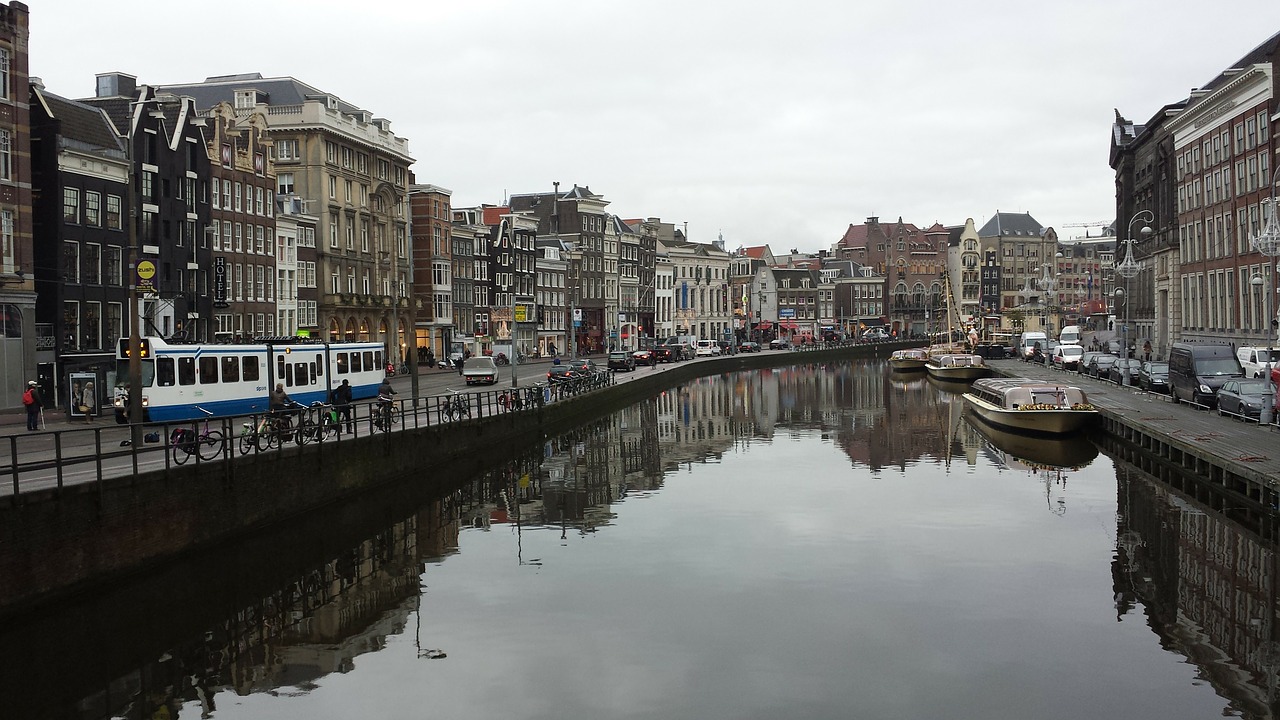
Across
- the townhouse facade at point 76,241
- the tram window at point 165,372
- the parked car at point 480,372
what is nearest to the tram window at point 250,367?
the tram window at point 165,372

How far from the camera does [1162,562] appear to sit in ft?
89.2

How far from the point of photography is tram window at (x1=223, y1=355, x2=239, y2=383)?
46.2 metres

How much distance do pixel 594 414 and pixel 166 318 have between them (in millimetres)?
24769

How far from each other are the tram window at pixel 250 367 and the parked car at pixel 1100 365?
2182 inches

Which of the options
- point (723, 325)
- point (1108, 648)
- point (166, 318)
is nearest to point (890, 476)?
point (1108, 648)

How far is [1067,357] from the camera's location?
308 ft

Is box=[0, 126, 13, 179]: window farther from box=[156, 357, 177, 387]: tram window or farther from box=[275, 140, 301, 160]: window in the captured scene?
box=[275, 140, 301, 160]: window

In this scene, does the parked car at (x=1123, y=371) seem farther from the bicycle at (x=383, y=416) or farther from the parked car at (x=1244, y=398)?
the bicycle at (x=383, y=416)

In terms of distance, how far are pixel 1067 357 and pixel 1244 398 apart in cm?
5171

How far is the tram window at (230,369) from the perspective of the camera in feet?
152

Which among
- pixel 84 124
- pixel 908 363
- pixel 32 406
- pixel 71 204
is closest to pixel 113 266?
pixel 71 204

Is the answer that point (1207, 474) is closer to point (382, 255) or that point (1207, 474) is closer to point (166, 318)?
point (166, 318)

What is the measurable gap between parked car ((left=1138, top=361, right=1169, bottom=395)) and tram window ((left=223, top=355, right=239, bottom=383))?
47.5m

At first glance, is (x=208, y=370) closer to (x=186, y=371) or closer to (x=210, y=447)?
(x=186, y=371)
